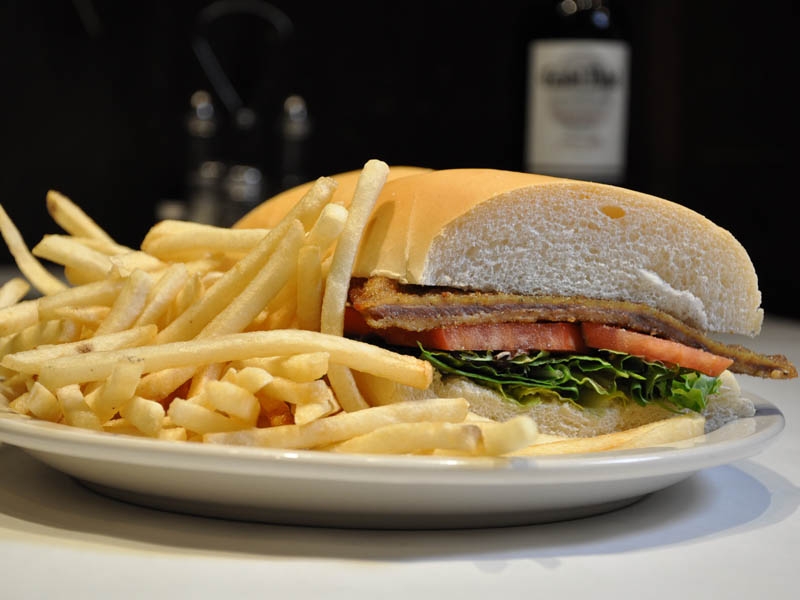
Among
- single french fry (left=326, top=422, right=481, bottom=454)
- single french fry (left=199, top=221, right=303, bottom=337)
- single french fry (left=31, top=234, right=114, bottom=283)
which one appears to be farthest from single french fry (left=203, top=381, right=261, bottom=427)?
single french fry (left=31, top=234, right=114, bottom=283)

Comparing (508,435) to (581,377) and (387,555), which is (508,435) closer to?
(387,555)

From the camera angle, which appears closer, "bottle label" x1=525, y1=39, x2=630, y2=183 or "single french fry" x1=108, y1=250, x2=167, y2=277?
"single french fry" x1=108, y1=250, x2=167, y2=277

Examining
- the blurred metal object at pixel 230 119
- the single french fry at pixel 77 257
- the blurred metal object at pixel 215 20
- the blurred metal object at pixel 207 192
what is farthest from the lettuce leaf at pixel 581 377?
the blurred metal object at pixel 215 20

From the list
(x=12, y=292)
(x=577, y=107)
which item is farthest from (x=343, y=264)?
(x=577, y=107)

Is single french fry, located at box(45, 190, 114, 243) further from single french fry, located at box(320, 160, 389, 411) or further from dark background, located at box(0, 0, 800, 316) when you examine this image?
dark background, located at box(0, 0, 800, 316)

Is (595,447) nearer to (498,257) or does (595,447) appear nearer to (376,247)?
(498,257)

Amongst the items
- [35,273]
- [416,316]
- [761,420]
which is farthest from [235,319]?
[761,420]
